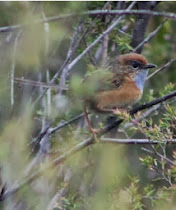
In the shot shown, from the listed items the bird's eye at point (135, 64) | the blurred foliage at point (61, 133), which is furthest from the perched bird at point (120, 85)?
the blurred foliage at point (61, 133)

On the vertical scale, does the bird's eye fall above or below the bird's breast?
above

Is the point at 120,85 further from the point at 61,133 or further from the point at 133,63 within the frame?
the point at 61,133

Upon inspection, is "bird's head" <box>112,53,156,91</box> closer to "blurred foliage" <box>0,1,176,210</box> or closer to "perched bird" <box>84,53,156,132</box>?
"perched bird" <box>84,53,156,132</box>

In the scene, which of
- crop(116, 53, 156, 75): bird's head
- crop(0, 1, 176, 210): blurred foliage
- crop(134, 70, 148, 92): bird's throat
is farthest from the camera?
crop(116, 53, 156, 75): bird's head

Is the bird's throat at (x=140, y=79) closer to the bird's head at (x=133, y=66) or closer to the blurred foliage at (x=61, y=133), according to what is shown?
the bird's head at (x=133, y=66)

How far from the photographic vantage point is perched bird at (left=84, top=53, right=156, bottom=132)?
15.3 ft

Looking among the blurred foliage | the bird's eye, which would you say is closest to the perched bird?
the bird's eye

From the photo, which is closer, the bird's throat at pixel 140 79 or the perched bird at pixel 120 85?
the perched bird at pixel 120 85

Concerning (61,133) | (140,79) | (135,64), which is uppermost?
(135,64)

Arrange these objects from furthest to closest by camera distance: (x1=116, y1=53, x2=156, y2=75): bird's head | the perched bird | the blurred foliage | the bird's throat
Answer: (x1=116, y1=53, x2=156, y2=75): bird's head → the bird's throat → the perched bird → the blurred foliage

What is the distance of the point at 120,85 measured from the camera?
4.88 meters

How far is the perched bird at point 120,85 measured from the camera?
4.65m

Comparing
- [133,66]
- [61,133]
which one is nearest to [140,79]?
[133,66]

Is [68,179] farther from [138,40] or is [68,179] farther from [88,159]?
[138,40]
